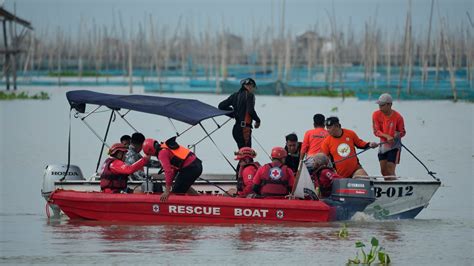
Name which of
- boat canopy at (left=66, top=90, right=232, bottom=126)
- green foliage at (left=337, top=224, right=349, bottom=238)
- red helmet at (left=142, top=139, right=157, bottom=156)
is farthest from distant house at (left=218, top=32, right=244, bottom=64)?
green foliage at (left=337, top=224, right=349, bottom=238)

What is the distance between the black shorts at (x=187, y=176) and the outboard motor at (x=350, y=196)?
1.76m

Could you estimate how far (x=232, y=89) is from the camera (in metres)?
69.1

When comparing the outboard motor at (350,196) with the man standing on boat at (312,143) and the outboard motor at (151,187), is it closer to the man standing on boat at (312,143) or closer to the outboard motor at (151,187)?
the man standing on boat at (312,143)

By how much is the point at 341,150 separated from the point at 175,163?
7.63ft

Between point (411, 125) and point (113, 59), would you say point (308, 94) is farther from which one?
point (113, 59)

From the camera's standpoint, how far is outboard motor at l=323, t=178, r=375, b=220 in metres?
16.5

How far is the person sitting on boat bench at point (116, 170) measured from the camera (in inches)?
645

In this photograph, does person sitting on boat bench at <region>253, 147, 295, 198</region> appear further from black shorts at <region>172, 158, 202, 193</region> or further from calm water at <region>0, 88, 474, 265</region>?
black shorts at <region>172, 158, 202, 193</region>

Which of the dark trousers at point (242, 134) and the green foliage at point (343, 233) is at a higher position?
the dark trousers at point (242, 134)

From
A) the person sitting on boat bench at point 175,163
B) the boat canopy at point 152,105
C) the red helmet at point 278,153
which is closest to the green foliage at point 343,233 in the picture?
the red helmet at point 278,153

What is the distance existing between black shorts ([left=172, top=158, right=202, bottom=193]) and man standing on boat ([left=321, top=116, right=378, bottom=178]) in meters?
1.81

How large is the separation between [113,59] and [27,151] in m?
96.0

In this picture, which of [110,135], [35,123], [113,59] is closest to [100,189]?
[110,135]

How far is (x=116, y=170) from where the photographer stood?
16.6 m
